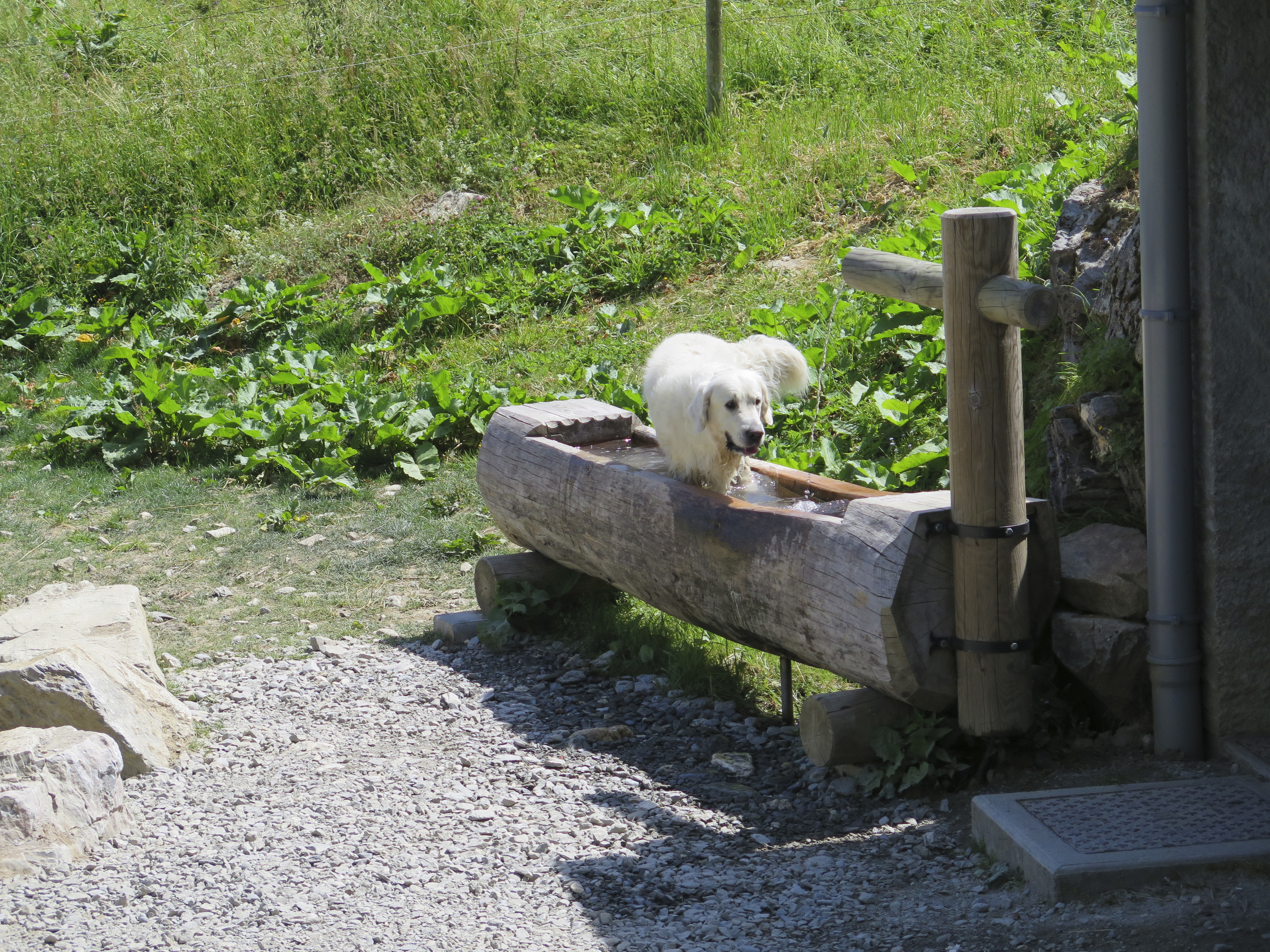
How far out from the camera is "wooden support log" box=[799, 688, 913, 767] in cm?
417

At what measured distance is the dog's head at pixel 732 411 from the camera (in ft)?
16.5

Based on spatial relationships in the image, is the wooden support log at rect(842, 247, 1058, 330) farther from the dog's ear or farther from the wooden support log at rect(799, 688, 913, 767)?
the wooden support log at rect(799, 688, 913, 767)

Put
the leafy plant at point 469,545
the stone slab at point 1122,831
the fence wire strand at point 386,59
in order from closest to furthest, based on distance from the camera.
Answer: the stone slab at point 1122,831, the leafy plant at point 469,545, the fence wire strand at point 386,59

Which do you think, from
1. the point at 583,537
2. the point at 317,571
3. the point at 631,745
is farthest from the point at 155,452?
the point at 631,745

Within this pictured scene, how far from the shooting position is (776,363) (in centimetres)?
584

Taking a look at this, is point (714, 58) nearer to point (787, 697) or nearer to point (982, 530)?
point (787, 697)

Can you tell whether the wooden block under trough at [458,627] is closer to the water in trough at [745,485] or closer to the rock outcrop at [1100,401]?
the water in trough at [745,485]

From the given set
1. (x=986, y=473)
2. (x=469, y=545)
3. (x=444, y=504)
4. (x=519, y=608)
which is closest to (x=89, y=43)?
(x=444, y=504)

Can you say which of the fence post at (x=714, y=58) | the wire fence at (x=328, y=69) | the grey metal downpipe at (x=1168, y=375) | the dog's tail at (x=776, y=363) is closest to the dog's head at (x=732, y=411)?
the dog's tail at (x=776, y=363)

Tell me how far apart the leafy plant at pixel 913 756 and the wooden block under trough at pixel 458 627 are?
7.95ft

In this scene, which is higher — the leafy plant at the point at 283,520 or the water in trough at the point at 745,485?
the water in trough at the point at 745,485

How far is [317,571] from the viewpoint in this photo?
7.14m

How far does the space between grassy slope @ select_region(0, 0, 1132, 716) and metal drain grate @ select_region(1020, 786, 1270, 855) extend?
4803 mm

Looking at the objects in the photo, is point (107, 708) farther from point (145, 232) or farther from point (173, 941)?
point (145, 232)
